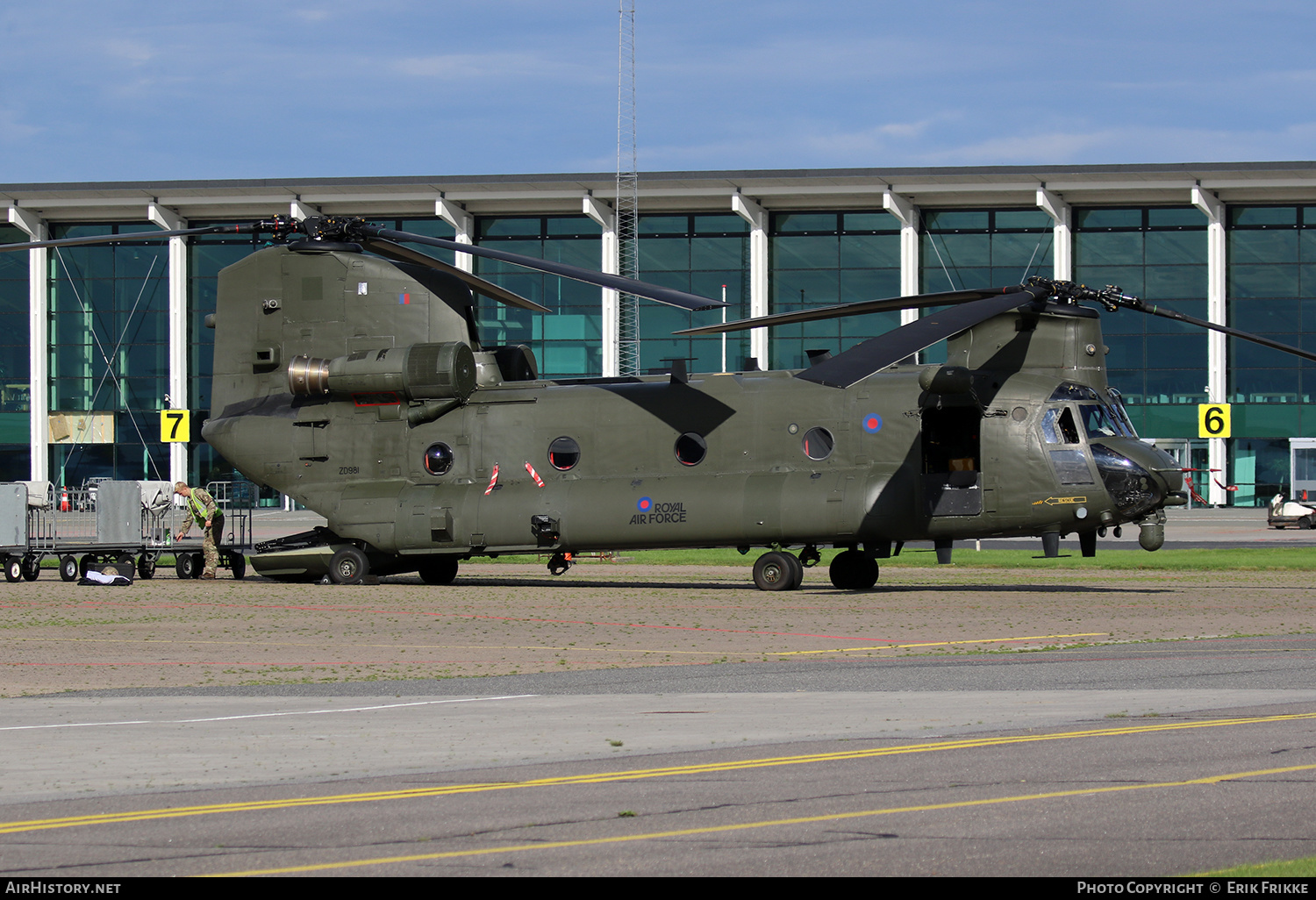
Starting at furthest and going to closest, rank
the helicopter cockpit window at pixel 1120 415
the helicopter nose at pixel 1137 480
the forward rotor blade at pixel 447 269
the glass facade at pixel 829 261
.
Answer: the glass facade at pixel 829 261
the forward rotor blade at pixel 447 269
the helicopter cockpit window at pixel 1120 415
the helicopter nose at pixel 1137 480

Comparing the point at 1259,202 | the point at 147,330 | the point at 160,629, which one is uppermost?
the point at 1259,202

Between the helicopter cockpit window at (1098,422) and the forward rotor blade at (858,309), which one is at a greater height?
the forward rotor blade at (858,309)

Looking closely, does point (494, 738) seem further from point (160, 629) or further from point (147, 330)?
point (147, 330)

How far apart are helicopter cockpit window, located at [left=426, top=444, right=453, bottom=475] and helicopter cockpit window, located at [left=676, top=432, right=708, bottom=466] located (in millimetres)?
4306

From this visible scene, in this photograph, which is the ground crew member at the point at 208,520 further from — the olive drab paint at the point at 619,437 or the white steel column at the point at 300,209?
the white steel column at the point at 300,209

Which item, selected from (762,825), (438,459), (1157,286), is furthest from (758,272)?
(762,825)

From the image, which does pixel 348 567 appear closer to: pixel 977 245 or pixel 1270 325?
pixel 977 245

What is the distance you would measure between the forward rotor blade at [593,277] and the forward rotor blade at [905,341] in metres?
2.06

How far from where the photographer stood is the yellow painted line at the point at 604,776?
695 centimetres

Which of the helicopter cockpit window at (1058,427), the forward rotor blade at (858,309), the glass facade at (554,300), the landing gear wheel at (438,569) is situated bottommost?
the landing gear wheel at (438,569)

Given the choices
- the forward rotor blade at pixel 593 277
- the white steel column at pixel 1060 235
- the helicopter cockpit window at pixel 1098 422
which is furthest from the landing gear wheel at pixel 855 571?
the white steel column at pixel 1060 235

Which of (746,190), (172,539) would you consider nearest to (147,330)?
(746,190)
